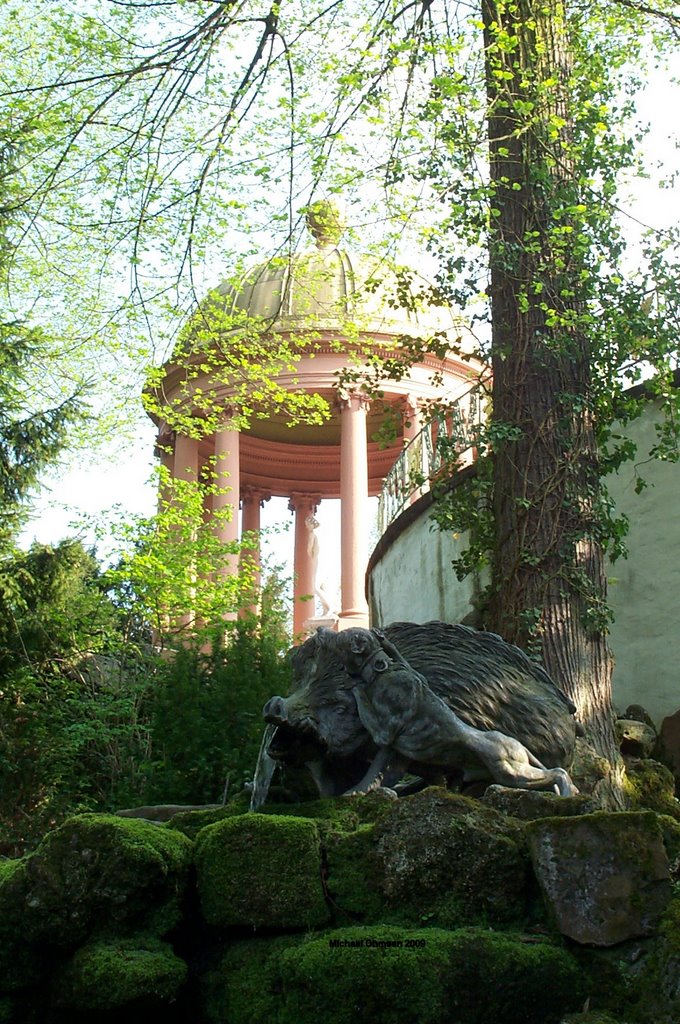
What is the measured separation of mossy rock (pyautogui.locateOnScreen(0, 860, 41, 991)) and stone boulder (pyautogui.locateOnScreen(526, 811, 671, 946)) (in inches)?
72.8

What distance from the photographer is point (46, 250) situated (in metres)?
12.9

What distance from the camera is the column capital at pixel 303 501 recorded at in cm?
3391

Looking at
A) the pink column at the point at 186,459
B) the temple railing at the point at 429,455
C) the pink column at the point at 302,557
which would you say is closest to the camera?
the temple railing at the point at 429,455

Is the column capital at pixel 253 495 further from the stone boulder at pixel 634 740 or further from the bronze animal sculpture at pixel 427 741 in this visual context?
the bronze animal sculpture at pixel 427 741

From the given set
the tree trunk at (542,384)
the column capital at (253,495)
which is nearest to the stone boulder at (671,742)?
the tree trunk at (542,384)

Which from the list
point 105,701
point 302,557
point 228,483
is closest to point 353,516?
point 228,483

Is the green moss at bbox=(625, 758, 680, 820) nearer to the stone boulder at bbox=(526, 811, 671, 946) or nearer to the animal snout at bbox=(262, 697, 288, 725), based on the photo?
the animal snout at bbox=(262, 697, 288, 725)

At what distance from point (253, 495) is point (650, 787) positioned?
1023 inches

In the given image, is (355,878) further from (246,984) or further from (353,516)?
(353,516)

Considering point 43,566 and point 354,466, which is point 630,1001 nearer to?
point 43,566

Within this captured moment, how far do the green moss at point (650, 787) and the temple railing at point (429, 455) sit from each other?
2.81 metres

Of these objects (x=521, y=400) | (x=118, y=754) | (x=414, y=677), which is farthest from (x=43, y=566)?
(x=414, y=677)

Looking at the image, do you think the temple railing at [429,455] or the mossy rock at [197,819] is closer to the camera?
the mossy rock at [197,819]

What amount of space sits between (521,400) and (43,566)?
413 inches
